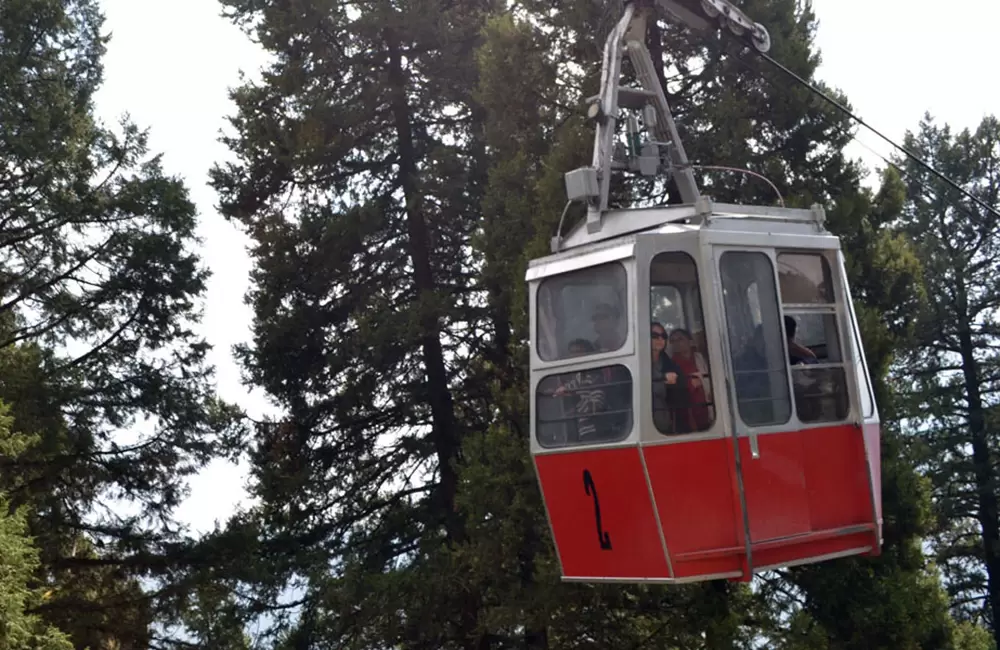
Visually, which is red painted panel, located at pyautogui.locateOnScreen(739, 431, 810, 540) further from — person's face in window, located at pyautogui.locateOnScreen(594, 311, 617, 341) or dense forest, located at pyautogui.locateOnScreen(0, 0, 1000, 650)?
dense forest, located at pyautogui.locateOnScreen(0, 0, 1000, 650)

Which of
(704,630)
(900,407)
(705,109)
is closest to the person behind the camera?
(704,630)

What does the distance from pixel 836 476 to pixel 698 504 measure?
3.69 feet

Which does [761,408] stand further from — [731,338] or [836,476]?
[836,476]

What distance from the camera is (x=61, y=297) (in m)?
14.8

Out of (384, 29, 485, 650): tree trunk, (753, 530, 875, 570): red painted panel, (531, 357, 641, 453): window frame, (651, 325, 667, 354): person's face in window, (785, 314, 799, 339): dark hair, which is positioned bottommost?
(753, 530, 875, 570): red painted panel

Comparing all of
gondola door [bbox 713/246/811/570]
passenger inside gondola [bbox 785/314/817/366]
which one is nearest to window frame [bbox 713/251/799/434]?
gondola door [bbox 713/246/811/570]

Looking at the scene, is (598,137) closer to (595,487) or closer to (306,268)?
(595,487)

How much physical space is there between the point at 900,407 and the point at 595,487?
289 inches

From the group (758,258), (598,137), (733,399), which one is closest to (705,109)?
(598,137)

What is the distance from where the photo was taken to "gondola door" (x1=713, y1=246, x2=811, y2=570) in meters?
6.91

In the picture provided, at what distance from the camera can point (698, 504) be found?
6.93 metres

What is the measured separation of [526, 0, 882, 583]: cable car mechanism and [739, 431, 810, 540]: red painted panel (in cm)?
1

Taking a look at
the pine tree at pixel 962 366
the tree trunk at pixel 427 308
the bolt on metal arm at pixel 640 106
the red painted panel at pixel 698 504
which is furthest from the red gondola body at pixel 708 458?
the pine tree at pixel 962 366

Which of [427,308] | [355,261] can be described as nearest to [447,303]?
[427,308]
